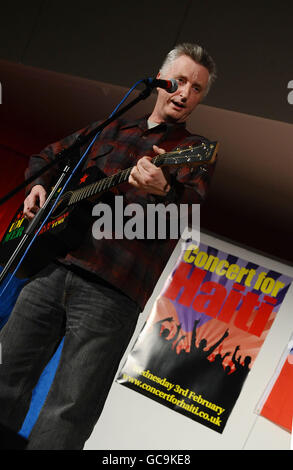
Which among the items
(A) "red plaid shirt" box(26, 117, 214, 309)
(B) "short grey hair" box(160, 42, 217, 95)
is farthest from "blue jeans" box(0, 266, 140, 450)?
(B) "short grey hair" box(160, 42, 217, 95)

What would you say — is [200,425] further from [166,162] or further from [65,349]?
[166,162]

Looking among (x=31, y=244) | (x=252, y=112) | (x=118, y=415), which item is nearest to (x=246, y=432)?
(x=118, y=415)

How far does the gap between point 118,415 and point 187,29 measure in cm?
228

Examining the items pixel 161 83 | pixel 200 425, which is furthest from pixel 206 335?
pixel 161 83

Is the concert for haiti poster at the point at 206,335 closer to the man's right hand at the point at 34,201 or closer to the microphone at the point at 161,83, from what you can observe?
the man's right hand at the point at 34,201

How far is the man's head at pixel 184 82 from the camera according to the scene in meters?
1.47

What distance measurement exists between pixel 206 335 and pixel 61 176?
2.00m

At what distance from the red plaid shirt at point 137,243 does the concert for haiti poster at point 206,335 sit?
1827 mm

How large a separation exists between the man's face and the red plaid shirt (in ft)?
0.16

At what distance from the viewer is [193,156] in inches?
44.9

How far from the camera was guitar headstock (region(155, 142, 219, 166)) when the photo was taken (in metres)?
1.10

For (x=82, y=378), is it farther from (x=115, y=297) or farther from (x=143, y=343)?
(x=143, y=343)

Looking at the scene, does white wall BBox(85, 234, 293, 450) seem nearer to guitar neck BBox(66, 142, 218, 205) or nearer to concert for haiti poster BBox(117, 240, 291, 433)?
concert for haiti poster BBox(117, 240, 291, 433)

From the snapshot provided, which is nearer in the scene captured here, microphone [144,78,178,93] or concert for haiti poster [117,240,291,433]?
microphone [144,78,178,93]
